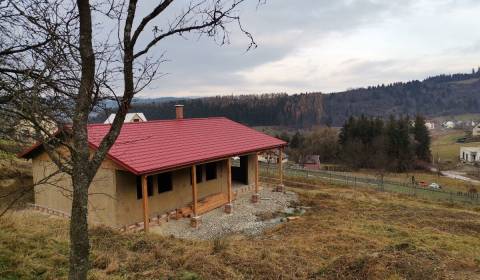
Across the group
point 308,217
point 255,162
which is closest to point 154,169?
point 308,217

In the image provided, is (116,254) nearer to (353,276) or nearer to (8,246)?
(8,246)

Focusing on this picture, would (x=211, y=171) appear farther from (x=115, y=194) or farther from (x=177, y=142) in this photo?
(x=115, y=194)

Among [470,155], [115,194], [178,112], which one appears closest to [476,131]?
[470,155]

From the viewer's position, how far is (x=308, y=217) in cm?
1627

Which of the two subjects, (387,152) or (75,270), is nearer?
(75,270)

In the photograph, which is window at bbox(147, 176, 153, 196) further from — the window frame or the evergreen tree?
the evergreen tree

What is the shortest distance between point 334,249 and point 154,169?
6198mm

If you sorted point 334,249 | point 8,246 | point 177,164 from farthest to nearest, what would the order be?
point 177,164
point 334,249
point 8,246

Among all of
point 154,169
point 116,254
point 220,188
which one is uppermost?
point 154,169

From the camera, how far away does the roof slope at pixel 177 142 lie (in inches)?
500

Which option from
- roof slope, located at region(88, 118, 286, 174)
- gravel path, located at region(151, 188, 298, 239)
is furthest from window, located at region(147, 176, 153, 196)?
gravel path, located at region(151, 188, 298, 239)

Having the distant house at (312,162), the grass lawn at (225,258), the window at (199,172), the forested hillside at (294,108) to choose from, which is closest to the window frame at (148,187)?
the window at (199,172)

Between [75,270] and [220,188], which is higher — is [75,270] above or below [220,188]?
above

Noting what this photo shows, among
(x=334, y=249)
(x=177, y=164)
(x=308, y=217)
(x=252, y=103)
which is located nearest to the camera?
(x=334, y=249)
